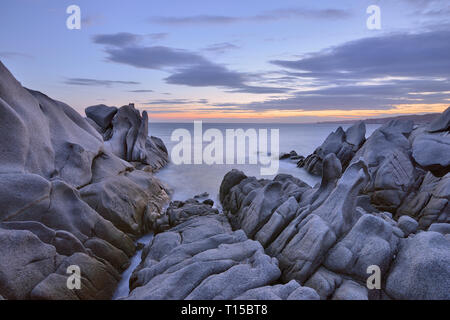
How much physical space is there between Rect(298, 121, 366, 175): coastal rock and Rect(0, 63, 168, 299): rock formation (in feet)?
70.0

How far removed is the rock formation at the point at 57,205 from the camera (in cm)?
780

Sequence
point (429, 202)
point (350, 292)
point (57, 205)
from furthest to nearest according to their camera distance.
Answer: point (429, 202) → point (57, 205) → point (350, 292)

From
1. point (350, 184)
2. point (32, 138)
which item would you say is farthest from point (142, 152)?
point (350, 184)

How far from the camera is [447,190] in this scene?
573 inches

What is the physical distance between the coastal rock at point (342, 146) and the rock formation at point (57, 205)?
2132 centimetres

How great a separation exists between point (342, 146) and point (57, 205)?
2852cm

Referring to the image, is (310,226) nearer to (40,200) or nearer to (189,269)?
(189,269)

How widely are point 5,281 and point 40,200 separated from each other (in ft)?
11.0

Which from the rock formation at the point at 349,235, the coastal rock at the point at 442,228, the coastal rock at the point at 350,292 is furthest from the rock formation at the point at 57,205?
the coastal rock at the point at 442,228

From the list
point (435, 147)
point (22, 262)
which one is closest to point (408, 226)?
point (435, 147)

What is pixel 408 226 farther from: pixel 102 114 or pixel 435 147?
pixel 102 114

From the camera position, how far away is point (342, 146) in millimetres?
30641

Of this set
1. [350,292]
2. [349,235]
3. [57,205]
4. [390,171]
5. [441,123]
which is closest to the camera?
[350,292]

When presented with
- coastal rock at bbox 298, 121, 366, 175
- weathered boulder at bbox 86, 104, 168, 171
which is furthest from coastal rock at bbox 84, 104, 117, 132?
coastal rock at bbox 298, 121, 366, 175
